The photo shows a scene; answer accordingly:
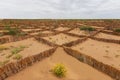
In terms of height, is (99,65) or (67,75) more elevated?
(99,65)

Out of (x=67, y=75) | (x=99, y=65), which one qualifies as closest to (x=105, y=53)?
(x=99, y=65)

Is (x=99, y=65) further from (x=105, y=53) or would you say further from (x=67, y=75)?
(x=105, y=53)

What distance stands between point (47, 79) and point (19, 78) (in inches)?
50.6

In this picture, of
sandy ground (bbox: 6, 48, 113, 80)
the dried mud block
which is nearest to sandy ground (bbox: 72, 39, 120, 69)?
the dried mud block

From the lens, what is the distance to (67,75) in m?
9.23

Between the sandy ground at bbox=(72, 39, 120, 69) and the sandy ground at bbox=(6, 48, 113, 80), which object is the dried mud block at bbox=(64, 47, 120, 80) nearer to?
the sandy ground at bbox=(6, 48, 113, 80)

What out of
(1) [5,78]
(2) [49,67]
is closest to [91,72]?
(2) [49,67]

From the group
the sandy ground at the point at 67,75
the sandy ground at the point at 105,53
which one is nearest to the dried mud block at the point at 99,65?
the sandy ground at the point at 67,75

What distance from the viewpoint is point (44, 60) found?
11.4 m

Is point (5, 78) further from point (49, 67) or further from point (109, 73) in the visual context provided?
point (109, 73)

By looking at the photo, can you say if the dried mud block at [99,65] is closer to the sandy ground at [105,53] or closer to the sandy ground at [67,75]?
the sandy ground at [67,75]

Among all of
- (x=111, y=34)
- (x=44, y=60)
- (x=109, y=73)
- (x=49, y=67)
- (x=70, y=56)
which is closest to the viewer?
(x=109, y=73)

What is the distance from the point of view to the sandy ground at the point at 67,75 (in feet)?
29.0

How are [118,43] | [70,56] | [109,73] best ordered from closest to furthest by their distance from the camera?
1. [109,73]
2. [70,56]
3. [118,43]
